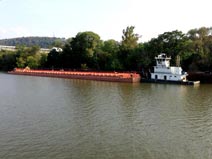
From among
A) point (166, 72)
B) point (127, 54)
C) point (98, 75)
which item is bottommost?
point (98, 75)

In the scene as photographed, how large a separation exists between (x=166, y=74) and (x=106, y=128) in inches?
1126

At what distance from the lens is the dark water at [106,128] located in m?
14.6

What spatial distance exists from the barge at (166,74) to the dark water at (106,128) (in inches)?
561

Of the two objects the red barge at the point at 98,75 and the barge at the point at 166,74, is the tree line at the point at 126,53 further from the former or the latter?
the red barge at the point at 98,75

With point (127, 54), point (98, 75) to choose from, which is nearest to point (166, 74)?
point (98, 75)

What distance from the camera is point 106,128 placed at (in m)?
18.8

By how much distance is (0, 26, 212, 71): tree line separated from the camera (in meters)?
51.0

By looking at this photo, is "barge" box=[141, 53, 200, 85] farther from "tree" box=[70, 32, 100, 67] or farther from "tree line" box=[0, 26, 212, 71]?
"tree" box=[70, 32, 100, 67]

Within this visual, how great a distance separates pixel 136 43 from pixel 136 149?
164 feet

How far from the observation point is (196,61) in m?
49.7

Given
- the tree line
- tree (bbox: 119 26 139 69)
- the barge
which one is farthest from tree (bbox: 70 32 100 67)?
the barge

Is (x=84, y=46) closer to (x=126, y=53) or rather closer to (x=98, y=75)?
(x=126, y=53)

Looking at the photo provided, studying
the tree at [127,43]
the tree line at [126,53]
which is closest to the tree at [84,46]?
the tree line at [126,53]

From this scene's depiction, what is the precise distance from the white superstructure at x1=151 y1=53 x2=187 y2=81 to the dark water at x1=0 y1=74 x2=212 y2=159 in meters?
14.6
